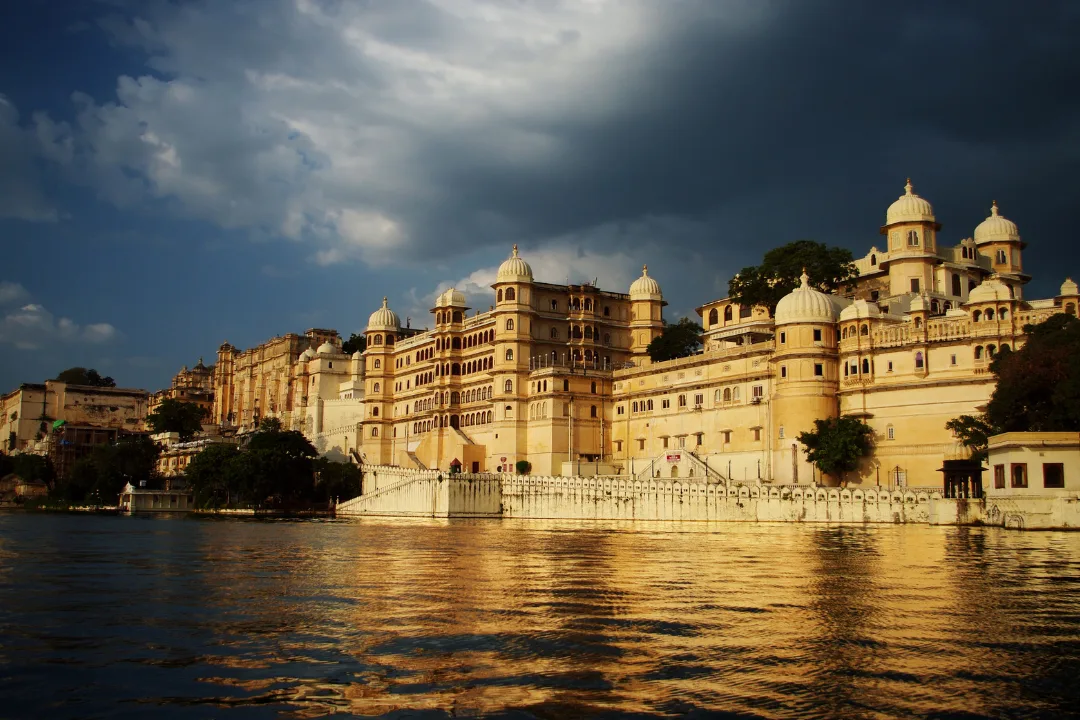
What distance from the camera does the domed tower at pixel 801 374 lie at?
192 feet

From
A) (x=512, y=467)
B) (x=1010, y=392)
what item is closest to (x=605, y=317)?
(x=512, y=467)

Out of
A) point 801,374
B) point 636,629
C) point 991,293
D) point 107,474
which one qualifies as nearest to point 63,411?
point 107,474

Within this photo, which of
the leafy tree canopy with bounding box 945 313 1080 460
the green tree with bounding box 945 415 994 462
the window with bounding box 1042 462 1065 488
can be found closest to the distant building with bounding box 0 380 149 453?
the green tree with bounding box 945 415 994 462

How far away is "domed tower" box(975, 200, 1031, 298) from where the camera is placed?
6888cm

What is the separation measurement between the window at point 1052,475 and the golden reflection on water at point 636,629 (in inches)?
458

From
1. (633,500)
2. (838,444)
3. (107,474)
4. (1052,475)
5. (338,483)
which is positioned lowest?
(633,500)

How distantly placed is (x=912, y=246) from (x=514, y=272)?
27075 mm

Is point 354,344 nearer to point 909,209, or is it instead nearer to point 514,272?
point 514,272

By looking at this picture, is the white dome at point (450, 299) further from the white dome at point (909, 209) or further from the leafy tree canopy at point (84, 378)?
the leafy tree canopy at point (84, 378)

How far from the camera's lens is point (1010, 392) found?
45.8m

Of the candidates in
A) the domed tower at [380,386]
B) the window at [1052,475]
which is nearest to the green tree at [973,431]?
the window at [1052,475]

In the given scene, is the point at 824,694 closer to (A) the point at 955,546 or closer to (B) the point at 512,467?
(A) the point at 955,546

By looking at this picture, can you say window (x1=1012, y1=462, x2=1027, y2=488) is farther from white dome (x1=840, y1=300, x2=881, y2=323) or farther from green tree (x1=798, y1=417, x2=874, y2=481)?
white dome (x1=840, y1=300, x2=881, y2=323)

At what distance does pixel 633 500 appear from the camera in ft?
191
